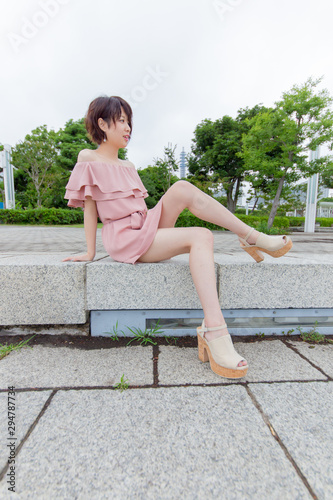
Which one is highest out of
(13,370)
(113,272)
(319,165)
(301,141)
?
(301,141)

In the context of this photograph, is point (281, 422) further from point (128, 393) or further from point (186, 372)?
point (128, 393)

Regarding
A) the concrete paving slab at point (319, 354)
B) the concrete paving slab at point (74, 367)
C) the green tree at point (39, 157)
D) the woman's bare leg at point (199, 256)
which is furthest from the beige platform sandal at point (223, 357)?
the green tree at point (39, 157)

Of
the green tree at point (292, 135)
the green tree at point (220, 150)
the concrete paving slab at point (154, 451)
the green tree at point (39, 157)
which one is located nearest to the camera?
the concrete paving slab at point (154, 451)

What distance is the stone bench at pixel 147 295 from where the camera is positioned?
5.79 ft

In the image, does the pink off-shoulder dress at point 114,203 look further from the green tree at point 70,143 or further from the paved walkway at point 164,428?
the green tree at point 70,143

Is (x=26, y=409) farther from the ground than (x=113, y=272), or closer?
closer

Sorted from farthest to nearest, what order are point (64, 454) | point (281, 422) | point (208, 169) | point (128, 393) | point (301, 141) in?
point (208, 169)
point (301, 141)
point (128, 393)
point (281, 422)
point (64, 454)

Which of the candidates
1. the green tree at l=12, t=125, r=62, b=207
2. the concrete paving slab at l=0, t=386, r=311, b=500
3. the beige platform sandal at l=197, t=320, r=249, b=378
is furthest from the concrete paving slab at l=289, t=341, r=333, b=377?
the green tree at l=12, t=125, r=62, b=207

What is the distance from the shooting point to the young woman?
159cm

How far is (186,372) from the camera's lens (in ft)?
4.64

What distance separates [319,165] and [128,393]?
13.7 m

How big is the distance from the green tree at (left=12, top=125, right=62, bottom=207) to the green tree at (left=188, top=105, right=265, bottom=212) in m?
10.2

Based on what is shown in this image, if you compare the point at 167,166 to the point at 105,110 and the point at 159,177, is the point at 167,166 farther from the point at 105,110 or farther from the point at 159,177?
the point at 105,110

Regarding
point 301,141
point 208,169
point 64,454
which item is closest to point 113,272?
point 64,454
